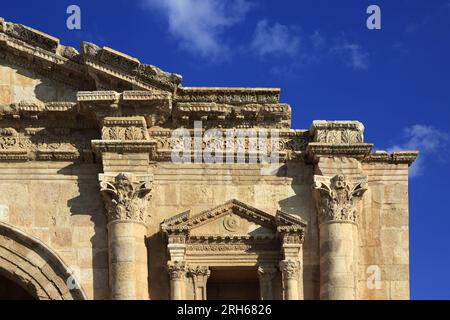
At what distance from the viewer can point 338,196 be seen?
34188 mm

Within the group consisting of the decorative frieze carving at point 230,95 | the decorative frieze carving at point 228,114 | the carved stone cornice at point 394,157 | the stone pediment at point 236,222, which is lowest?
the stone pediment at point 236,222

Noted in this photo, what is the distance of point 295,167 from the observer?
35062mm

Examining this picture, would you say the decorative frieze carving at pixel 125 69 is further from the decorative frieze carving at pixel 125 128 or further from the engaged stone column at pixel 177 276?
the engaged stone column at pixel 177 276

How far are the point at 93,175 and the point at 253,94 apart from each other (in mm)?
3692

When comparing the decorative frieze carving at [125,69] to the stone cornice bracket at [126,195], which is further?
the decorative frieze carving at [125,69]

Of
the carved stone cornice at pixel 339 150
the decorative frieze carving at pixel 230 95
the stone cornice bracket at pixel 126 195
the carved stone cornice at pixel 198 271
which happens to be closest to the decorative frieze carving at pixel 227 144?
the carved stone cornice at pixel 339 150

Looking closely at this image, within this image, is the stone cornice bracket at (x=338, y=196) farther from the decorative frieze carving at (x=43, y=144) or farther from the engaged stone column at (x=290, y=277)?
the decorative frieze carving at (x=43, y=144)

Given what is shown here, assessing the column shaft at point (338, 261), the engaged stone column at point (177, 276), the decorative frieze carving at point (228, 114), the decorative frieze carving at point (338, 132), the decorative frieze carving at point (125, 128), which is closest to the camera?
the column shaft at point (338, 261)

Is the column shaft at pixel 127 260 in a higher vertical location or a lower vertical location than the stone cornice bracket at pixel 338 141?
lower

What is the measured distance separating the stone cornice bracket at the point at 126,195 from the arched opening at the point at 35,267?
145cm

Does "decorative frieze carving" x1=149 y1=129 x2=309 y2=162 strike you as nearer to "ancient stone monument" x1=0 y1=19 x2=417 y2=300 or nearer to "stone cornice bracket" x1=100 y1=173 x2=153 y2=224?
"ancient stone monument" x1=0 y1=19 x2=417 y2=300

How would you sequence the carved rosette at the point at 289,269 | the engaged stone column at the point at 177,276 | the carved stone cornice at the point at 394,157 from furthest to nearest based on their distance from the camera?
1. the carved stone cornice at the point at 394,157
2. the carved rosette at the point at 289,269
3. the engaged stone column at the point at 177,276

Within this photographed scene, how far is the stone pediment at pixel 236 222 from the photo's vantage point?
34031 millimetres

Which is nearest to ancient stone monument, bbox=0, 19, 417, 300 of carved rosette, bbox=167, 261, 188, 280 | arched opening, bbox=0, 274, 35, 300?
carved rosette, bbox=167, 261, 188, 280
